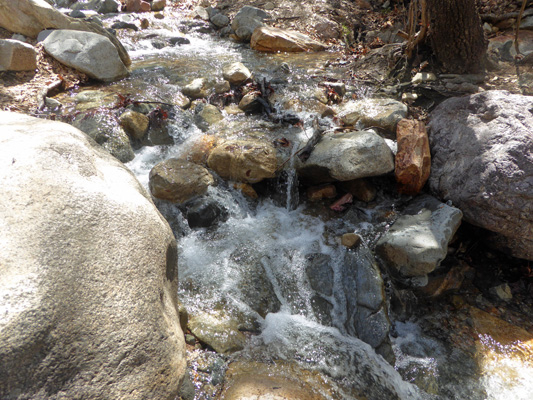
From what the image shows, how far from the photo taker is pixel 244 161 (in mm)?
4207

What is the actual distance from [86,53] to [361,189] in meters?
5.20

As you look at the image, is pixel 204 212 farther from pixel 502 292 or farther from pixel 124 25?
pixel 124 25

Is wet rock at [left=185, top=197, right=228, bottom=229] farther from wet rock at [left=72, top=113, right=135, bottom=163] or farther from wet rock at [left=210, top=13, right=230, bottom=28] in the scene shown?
wet rock at [left=210, top=13, right=230, bottom=28]

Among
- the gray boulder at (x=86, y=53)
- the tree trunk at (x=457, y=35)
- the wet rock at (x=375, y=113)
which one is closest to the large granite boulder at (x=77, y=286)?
the wet rock at (x=375, y=113)

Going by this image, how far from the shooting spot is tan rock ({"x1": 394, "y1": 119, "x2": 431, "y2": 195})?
3.96 m

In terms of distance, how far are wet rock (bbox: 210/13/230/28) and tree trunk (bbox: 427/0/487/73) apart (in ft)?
19.1

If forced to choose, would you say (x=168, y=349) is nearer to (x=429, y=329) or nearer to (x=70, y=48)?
(x=429, y=329)

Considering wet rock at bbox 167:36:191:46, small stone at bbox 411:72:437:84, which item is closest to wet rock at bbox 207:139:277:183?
small stone at bbox 411:72:437:84

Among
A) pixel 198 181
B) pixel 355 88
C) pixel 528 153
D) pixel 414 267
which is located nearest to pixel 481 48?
pixel 355 88

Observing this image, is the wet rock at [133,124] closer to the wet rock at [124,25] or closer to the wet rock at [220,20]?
the wet rock at [124,25]

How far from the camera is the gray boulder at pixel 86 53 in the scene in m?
5.78

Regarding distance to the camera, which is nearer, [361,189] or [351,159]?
[351,159]

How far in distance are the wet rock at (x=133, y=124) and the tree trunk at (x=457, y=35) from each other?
4.94m

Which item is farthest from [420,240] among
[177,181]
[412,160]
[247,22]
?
[247,22]
